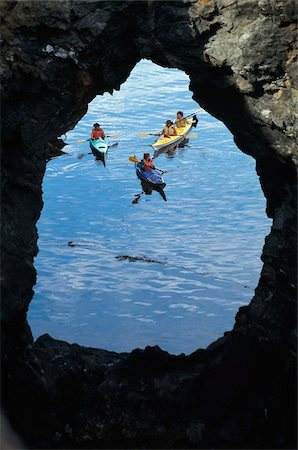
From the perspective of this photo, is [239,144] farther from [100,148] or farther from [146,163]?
[100,148]

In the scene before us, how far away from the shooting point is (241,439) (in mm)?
10227

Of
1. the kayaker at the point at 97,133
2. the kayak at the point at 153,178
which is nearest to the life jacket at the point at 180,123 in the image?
the kayaker at the point at 97,133

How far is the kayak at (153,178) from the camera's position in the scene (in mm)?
23173

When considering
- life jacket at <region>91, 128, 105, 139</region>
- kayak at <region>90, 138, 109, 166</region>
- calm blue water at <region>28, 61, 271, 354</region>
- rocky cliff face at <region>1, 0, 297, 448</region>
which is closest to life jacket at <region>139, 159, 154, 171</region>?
calm blue water at <region>28, 61, 271, 354</region>

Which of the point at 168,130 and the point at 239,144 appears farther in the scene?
the point at 168,130

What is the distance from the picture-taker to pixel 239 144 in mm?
10961

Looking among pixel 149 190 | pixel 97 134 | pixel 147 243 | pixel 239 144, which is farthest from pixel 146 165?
pixel 239 144

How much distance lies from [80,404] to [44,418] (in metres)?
0.53

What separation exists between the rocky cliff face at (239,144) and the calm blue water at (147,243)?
4.41 meters

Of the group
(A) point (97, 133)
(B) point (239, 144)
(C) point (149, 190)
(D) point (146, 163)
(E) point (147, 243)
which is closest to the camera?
(B) point (239, 144)

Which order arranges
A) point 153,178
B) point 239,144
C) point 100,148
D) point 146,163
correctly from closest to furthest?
point 239,144 → point 153,178 → point 146,163 → point 100,148

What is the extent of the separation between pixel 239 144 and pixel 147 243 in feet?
30.4

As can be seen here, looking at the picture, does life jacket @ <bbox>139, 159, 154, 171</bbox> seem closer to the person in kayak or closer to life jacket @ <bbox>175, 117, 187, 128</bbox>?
the person in kayak

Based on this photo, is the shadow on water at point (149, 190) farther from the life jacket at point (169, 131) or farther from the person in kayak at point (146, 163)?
the life jacket at point (169, 131)
